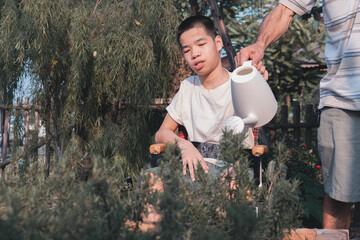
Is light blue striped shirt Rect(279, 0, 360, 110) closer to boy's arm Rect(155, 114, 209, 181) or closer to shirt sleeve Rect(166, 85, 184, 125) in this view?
boy's arm Rect(155, 114, 209, 181)

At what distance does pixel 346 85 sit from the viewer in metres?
1.92

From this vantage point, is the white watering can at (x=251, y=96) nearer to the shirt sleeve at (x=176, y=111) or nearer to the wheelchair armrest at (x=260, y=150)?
the wheelchair armrest at (x=260, y=150)

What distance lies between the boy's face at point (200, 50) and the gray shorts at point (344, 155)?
0.75m

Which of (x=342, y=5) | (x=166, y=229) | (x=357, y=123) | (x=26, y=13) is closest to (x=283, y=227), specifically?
(x=166, y=229)

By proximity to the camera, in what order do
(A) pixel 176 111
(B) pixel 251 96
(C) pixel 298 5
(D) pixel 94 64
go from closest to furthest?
(B) pixel 251 96
(C) pixel 298 5
(A) pixel 176 111
(D) pixel 94 64

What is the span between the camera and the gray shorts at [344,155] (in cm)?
195

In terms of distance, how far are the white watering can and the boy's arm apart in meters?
0.29

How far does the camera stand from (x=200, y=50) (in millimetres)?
2363

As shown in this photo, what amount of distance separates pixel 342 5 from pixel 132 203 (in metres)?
1.46

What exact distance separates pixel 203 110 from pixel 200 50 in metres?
0.37

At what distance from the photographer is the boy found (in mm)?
2367

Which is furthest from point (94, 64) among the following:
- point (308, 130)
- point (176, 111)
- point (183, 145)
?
point (308, 130)

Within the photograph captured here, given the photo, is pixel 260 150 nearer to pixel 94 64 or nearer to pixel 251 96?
pixel 251 96

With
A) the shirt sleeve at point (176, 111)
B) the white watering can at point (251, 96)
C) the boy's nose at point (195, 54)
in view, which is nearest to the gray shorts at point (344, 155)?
the white watering can at point (251, 96)
